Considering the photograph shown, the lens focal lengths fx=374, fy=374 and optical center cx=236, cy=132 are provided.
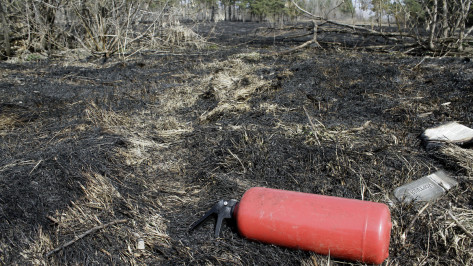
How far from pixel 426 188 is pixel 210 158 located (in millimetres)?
1837

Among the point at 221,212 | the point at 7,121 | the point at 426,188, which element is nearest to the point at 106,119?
the point at 7,121

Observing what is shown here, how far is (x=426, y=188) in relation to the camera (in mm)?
2857

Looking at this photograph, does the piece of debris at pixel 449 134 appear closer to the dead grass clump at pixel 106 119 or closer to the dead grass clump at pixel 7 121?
the dead grass clump at pixel 106 119

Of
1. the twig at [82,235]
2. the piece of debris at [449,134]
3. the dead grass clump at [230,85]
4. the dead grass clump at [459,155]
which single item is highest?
the dead grass clump at [230,85]

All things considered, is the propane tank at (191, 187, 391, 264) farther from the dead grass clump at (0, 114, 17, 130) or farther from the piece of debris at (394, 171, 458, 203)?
the dead grass clump at (0, 114, 17, 130)

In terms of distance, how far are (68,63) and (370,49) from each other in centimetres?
748

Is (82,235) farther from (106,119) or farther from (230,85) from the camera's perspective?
(230,85)

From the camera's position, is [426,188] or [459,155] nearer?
[426,188]

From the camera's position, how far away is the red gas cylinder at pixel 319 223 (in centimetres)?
201

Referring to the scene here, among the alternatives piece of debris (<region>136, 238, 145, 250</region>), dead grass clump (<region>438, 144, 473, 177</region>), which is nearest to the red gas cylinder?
piece of debris (<region>136, 238, 145, 250</region>)

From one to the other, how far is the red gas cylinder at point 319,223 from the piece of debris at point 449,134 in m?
1.86

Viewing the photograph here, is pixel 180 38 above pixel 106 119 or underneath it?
above

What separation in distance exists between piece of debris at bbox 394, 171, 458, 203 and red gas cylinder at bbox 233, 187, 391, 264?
72 centimetres

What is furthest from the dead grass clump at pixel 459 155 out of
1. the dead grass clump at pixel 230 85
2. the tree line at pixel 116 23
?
the tree line at pixel 116 23
